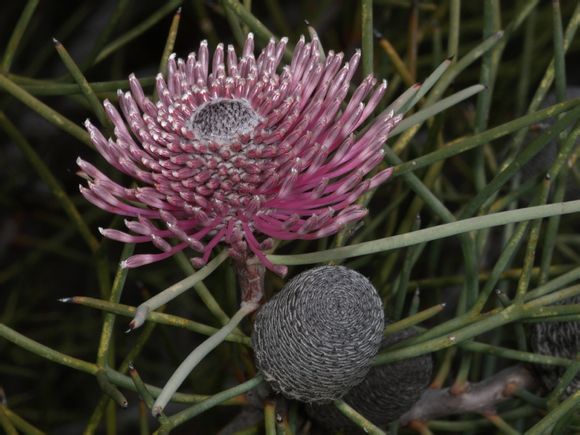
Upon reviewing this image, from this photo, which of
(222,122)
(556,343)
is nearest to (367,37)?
(222,122)

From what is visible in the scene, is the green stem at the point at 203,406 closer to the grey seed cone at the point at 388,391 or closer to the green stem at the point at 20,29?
the grey seed cone at the point at 388,391

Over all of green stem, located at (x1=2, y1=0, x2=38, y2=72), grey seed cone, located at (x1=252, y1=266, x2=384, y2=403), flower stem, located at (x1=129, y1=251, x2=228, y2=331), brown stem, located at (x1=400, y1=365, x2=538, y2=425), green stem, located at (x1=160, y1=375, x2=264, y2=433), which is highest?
green stem, located at (x1=2, y1=0, x2=38, y2=72)

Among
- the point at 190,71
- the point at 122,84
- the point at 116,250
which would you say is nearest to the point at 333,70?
the point at 190,71

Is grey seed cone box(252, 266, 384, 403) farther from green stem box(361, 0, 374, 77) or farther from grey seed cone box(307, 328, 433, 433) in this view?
green stem box(361, 0, 374, 77)

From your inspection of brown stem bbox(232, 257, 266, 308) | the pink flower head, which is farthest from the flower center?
brown stem bbox(232, 257, 266, 308)

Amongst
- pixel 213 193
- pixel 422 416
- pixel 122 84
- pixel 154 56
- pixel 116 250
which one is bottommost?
pixel 422 416

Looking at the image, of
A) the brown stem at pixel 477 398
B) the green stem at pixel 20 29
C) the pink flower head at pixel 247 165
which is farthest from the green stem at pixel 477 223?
the green stem at pixel 20 29

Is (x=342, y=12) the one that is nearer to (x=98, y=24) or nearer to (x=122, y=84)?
(x=98, y=24)
